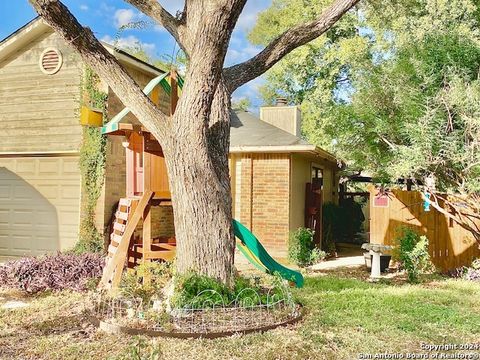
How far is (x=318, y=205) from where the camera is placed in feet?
48.3

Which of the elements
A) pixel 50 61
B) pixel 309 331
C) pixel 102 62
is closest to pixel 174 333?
pixel 309 331

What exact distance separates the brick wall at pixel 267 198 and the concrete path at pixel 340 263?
996 mm

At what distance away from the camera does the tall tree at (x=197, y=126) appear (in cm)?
589

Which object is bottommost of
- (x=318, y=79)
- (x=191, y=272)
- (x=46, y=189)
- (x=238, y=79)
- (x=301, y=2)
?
(x=191, y=272)

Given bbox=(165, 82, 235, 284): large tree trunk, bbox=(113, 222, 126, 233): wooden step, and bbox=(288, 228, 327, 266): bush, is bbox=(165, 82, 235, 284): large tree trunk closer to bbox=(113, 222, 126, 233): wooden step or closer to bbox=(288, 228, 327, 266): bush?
bbox=(113, 222, 126, 233): wooden step

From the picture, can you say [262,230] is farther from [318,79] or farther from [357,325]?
[318,79]

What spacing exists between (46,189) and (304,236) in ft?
21.0

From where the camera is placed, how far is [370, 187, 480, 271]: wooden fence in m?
10.8

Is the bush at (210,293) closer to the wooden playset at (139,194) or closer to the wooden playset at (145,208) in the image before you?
the wooden playset at (145,208)

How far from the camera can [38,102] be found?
466 inches

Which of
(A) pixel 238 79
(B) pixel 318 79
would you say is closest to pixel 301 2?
(B) pixel 318 79

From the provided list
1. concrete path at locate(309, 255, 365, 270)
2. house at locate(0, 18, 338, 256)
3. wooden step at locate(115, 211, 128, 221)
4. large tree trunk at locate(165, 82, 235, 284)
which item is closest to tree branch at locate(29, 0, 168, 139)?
large tree trunk at locate(165, 82, 235, 284)

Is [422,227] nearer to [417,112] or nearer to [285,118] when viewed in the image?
[417,112]

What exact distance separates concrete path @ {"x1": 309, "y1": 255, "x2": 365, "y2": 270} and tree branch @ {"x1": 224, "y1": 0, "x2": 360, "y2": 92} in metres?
6.24
